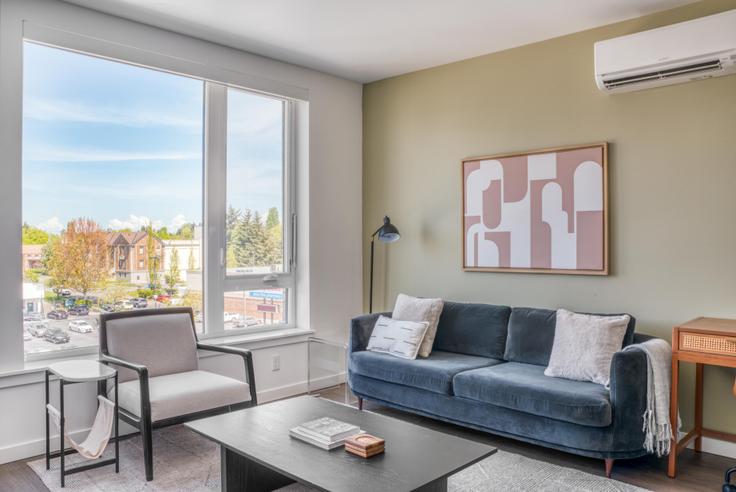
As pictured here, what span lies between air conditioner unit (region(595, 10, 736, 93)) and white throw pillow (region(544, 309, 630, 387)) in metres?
1.45

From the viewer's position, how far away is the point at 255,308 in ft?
15.0

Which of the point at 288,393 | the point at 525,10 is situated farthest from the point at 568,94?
the point at 288,393

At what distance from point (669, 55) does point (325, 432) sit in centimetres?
280

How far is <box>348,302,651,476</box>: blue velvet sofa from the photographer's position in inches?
112

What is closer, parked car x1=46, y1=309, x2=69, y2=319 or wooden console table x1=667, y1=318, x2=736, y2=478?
wooden console table x1=667, y1=318, x2=736, y2=478

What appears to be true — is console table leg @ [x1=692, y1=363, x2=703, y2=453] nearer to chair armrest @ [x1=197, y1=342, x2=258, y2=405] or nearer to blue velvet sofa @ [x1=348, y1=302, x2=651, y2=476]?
blue velvet sofa @ [x1=348, y1=302, x2=651, y2=476]

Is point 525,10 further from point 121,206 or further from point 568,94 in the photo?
point 121,206

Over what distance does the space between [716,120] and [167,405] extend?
140 inches

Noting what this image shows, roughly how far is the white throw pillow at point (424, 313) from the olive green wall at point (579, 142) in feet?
1.49

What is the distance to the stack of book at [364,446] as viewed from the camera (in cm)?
224

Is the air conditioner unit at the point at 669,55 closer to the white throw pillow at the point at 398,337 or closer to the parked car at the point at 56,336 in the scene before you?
the white throw pillow at the point at 398,337

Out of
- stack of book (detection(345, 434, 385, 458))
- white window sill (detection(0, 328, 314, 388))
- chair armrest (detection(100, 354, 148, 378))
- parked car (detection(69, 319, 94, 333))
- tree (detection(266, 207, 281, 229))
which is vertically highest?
tree (detection(266, 207, 281, 229))

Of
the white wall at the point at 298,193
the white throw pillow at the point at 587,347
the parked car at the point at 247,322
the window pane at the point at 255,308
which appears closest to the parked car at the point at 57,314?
the white wall at the point at 298,193

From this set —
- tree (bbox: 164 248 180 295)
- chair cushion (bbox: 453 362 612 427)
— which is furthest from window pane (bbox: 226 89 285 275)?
chair cushion (bbox: 453 362 612 427)
